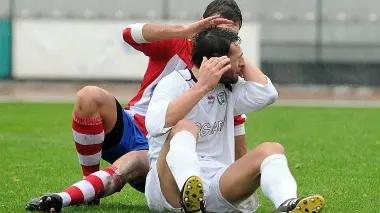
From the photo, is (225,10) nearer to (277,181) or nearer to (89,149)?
(89,149)

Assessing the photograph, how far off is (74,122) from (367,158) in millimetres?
4573

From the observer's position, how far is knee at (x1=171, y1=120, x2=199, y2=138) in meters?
5.99

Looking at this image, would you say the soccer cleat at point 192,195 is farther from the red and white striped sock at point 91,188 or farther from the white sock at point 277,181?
the red and white striped sock at point 91,188

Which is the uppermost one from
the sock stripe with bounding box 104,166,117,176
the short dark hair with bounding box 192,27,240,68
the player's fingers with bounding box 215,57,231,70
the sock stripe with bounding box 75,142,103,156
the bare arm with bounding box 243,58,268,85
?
the short dark hair with bounding box 192,27,240,68

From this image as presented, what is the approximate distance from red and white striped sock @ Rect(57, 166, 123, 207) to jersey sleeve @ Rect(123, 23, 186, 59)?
0.87m

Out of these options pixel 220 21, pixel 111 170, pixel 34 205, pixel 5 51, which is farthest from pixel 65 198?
pixel 5 51

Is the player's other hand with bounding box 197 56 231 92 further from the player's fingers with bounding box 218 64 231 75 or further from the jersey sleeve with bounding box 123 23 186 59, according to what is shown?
the jersey sleeve with bounding box 123 23 186 59

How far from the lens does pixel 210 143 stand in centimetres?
635

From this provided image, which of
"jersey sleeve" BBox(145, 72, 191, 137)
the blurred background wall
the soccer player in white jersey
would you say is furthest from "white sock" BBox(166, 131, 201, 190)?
the blurred background wall

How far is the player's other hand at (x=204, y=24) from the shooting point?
21.5 feet

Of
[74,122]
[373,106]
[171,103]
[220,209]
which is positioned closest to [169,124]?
[171,103]

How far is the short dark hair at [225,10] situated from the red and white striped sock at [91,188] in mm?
1197

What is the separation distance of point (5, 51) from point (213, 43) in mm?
19350

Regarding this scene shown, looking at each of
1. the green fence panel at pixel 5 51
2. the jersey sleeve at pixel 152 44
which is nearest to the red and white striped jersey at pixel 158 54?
the jersey sleeve at pixel 152 44
